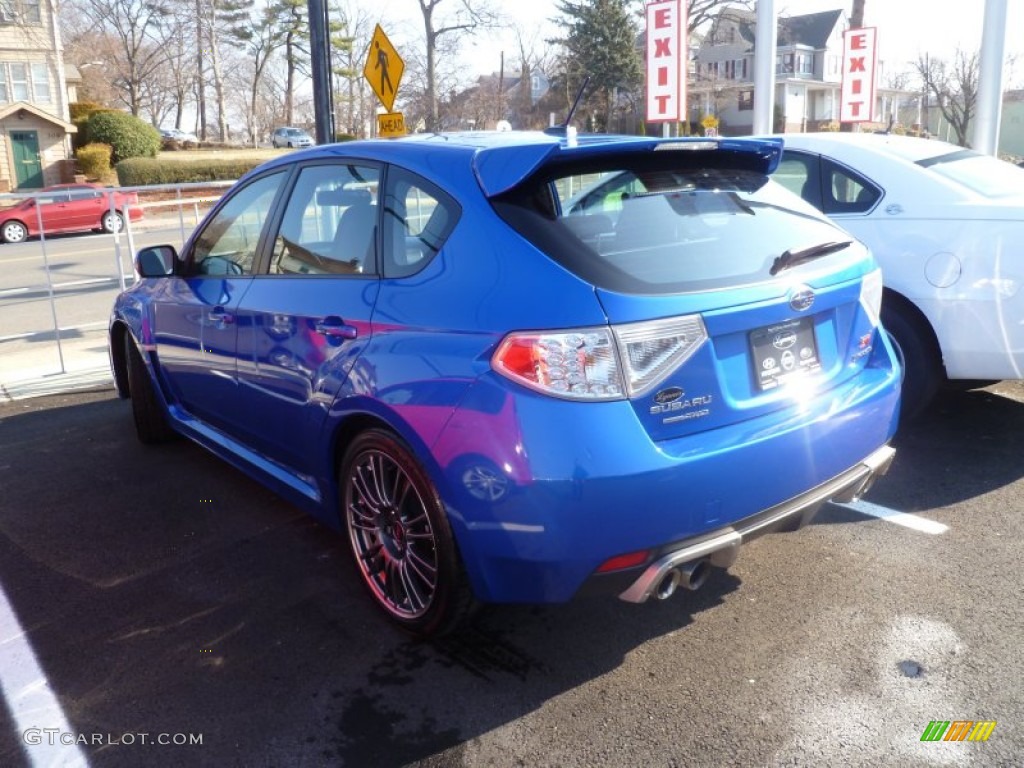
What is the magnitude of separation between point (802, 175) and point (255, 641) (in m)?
4.19

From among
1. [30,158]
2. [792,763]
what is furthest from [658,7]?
[30,158]

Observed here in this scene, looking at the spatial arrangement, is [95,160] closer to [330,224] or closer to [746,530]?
[330,224]

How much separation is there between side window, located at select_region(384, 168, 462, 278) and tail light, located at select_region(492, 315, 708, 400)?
0.58 m

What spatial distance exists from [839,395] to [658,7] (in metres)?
11.7

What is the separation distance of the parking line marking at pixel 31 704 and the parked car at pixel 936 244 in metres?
4.38

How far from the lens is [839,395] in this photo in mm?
3182

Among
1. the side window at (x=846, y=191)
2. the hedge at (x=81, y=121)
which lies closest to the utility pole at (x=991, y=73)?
Answer: the side window at (x=846, y=191)

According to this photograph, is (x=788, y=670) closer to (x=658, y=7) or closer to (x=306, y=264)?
(x=306, y=264)

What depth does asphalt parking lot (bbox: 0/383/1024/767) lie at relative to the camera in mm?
2721

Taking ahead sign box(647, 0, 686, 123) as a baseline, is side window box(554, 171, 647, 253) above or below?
below

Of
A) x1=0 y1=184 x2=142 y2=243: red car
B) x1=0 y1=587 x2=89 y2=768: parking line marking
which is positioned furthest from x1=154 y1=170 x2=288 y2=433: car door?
x1=0 y1=184 x2=142 y2=243: red car

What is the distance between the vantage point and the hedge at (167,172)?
110ft

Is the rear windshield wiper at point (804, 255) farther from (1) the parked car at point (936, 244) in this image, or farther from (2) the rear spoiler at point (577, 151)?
(1) the parked car at point (936, 244)

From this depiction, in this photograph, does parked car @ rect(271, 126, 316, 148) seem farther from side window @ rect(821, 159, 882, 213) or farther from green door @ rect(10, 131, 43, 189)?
side window @ rect(821, 159, 882, 213)
